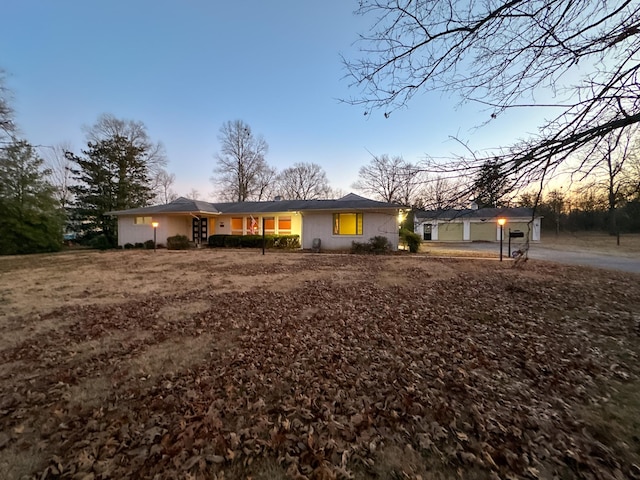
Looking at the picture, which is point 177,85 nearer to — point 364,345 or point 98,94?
point 98,94

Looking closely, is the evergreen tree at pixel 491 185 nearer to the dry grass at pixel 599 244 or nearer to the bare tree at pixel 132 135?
the dry grass at pixel 599 244

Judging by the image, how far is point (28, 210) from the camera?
693 inches

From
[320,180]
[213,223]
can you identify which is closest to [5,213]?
[213,223]

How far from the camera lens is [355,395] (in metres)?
2.34

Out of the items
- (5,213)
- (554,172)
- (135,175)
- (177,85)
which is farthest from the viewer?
(135,175)

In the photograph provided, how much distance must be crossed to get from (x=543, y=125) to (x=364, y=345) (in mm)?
3203

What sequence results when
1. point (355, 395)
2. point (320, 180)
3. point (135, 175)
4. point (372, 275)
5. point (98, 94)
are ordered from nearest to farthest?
1. point (355, 395)
2. point (372, 275)
3. point (98, 94)
4. point (135, 175)
5. point (320, 180)

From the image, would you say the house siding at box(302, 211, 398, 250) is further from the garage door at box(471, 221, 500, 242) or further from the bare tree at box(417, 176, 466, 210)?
the garage door at box(471, 221, 500, 242)

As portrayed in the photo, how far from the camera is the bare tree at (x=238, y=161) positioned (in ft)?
95.5

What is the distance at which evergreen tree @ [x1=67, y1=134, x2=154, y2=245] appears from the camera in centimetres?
2253

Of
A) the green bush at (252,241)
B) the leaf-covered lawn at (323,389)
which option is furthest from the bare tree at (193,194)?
the leaf-covered lawn at (323,389)

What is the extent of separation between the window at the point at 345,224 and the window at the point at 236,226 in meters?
8.02

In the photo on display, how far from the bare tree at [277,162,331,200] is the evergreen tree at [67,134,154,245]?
58.0 ft

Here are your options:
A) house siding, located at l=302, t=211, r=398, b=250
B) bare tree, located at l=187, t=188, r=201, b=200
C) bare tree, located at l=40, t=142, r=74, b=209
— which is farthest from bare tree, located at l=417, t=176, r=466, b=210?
bare tree, located at l=187, t=188, r=201, b=200
